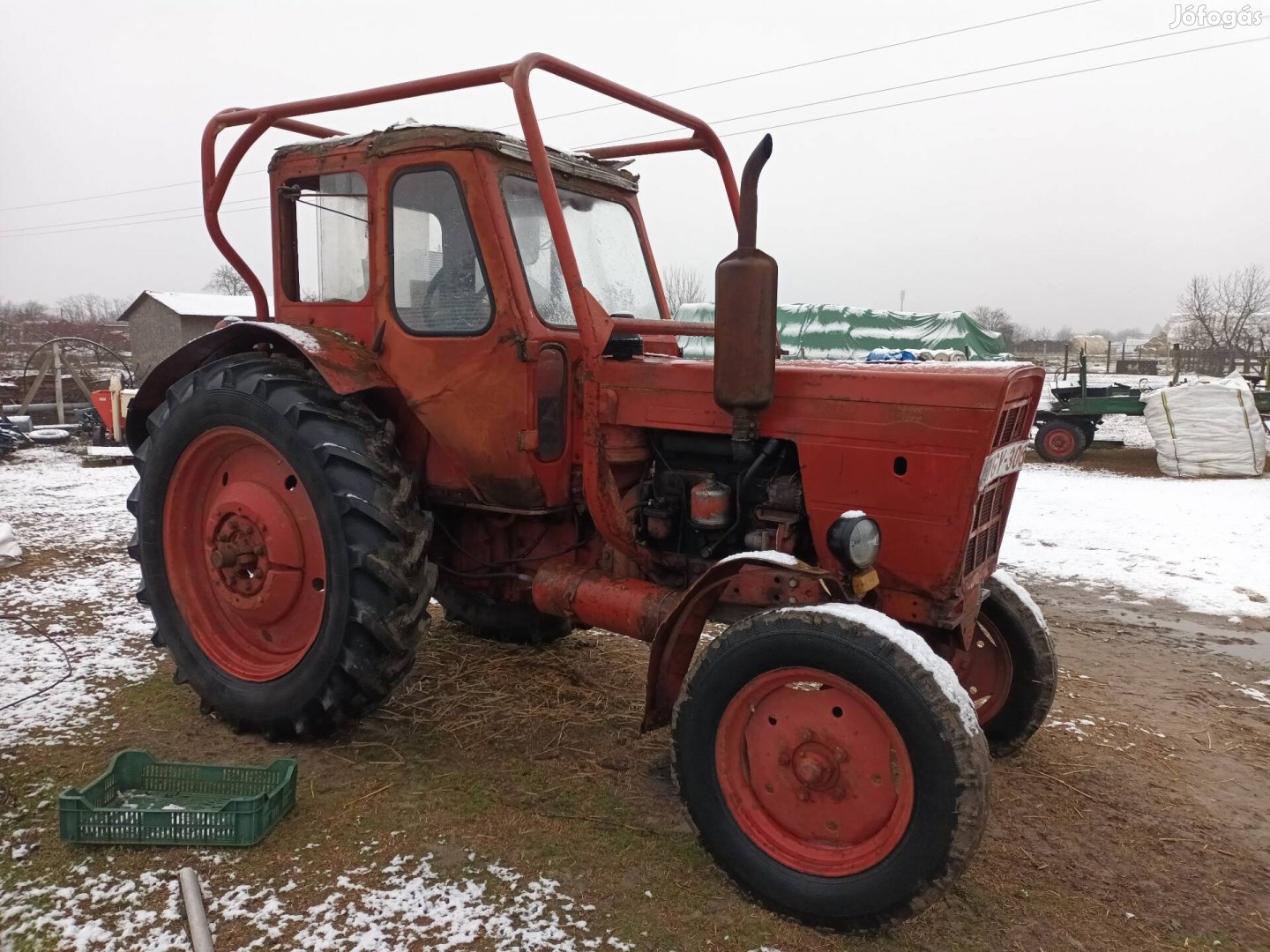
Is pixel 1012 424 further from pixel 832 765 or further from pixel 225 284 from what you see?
pixel 225 284

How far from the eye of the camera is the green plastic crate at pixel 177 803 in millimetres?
2717

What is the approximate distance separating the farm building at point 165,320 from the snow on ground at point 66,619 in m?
19.8

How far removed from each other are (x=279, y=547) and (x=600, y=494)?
1326mm

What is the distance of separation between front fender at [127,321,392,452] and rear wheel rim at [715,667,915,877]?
1.88 m

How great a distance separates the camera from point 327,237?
367 cm

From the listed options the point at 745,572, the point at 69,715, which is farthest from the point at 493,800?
the point at 69,715

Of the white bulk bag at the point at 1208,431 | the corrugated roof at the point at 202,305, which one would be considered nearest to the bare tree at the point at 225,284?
the corrugated roof at the point at 202,305

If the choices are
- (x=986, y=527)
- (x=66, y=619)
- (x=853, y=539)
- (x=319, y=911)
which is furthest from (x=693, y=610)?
(x=66, y=619)

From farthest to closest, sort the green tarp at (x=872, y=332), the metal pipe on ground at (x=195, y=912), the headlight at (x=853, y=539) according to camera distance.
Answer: the green tarp at (x=872, y=332) → the headlight at (x=853, y=539) → the metal pipe on ground at (x=195, y=912)

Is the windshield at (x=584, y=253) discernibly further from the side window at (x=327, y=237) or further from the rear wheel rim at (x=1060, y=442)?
the rear wheel rim at (x=1060, y=442)

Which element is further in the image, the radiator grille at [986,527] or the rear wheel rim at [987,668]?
the rear wheel rim at [987,668]

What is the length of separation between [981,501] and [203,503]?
3209 millimetres

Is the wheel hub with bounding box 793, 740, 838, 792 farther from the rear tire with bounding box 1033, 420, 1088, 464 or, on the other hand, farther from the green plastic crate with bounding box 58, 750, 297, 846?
the rear tire with bounding box 1033, 420, 1088, 464

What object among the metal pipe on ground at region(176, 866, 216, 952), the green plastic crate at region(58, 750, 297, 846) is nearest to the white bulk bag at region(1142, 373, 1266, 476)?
the green plastic crate at region(58, 750, 297, 846)
